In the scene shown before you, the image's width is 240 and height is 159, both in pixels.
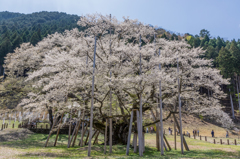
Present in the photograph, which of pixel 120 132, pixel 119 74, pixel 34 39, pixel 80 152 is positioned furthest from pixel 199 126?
pixel 34 39

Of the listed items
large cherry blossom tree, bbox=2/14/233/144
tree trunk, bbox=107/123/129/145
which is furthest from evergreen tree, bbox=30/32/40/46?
tree trunk, bbox=107/123/129/145

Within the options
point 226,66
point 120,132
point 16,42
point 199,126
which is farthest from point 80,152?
point 16,42

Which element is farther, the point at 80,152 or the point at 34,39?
the point at 34,39

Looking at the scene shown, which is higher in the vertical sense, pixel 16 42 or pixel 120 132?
pixel 16 42

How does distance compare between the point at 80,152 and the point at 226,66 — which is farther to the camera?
the point at 226,66

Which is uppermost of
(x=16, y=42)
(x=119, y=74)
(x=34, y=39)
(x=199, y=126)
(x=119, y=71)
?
(x=34, y=39)

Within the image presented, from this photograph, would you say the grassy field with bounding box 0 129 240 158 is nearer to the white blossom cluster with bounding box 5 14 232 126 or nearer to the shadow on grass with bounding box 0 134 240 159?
the shadow on grass with bounding box 0 134 240 159

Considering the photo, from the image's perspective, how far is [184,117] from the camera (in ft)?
127

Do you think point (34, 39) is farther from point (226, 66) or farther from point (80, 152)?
point (226, 66)

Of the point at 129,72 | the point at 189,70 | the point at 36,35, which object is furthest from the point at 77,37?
the point at 36,35

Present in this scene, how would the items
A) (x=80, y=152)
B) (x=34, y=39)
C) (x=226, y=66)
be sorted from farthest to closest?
(x=34, y=39) → (x=226, y=66) → (x=80, y=152)

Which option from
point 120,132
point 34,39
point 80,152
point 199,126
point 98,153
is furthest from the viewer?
point 34,39

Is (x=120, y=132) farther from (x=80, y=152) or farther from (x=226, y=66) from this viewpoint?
(x=226, y=66)

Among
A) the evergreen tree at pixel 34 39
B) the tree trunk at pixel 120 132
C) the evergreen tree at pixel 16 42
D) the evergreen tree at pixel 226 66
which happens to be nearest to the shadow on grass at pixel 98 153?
the tree trunk at pixel 120 132
